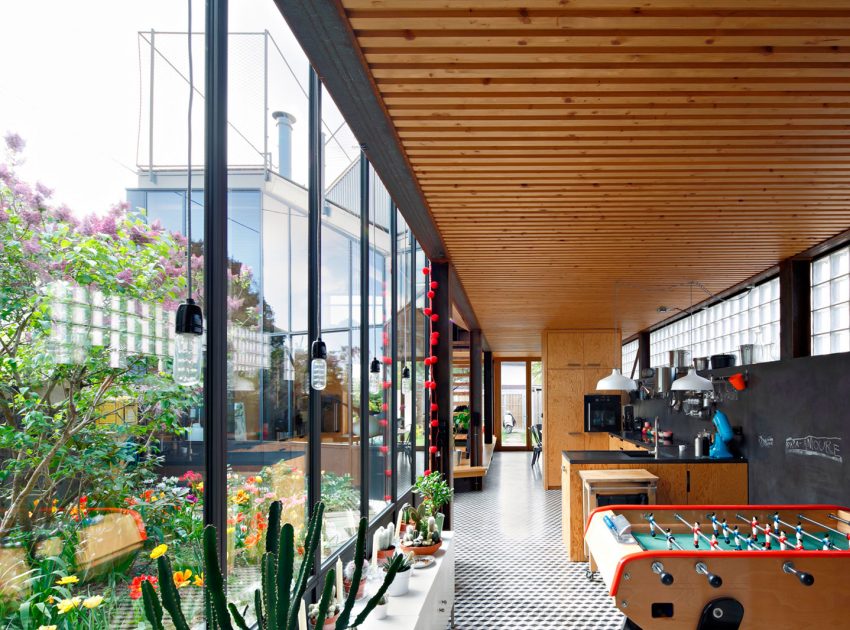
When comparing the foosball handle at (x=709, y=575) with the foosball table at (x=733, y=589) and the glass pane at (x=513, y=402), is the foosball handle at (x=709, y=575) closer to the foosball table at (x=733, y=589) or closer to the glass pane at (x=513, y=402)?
the foosball table at (x=733, y=589)

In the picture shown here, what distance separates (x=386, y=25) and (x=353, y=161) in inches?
60.0

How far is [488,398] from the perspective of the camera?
54.9ft

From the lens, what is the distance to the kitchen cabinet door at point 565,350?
11344 millimetres

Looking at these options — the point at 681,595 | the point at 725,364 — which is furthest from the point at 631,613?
the point at 725,364

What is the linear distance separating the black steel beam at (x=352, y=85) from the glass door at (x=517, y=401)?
14458 millimetres

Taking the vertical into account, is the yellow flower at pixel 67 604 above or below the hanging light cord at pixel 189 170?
below

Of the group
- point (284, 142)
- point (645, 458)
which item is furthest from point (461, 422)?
point (284, 142)

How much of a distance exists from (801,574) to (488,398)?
535 inches

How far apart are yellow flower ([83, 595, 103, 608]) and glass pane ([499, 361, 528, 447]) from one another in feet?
56.6

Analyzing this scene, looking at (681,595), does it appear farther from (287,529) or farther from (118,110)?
(118,110)

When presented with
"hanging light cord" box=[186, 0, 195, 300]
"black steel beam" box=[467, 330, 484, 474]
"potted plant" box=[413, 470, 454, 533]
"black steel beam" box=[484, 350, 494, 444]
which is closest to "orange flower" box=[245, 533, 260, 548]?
"hanging light cord" box=[186, 0, 195, 300]

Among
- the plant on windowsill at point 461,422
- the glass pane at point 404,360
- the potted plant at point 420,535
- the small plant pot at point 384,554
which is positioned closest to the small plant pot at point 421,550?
the potted plant at point 420,535

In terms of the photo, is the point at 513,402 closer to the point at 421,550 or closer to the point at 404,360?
the point at 404,360

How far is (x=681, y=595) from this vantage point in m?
Result: 3.24
